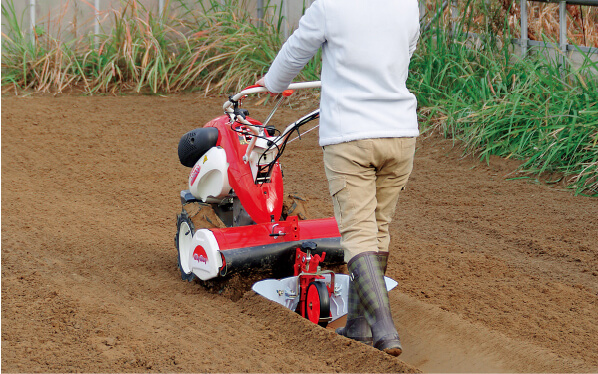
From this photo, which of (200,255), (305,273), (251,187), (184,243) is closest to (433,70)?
(184,243)

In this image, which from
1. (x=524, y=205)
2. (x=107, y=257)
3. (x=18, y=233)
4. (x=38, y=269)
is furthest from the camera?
(x=524, y=205)

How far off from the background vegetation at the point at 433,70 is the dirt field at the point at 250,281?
0.34 m

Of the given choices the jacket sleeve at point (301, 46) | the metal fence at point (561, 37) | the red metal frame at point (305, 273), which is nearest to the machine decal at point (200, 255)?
the red metal frame at point (305, 273)

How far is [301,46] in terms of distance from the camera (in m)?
3.25

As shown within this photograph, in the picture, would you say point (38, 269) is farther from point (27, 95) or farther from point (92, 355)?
point (27, 95)

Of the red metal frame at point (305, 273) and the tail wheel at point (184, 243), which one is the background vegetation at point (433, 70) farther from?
the tail wheel at point (184, 243)

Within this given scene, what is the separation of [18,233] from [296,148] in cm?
341

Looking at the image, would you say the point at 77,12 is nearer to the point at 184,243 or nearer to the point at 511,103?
the point at 511,103

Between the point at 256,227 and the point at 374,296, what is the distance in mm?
1032

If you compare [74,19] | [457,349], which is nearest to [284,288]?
[457,349]

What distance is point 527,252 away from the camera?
5.03m

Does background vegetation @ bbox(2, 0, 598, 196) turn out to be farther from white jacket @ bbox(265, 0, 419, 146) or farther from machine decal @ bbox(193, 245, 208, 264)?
machine decal @ bbox(193, 245, 208, 264)

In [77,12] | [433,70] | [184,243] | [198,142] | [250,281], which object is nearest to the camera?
[250,281]

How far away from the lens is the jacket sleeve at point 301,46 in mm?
3195
